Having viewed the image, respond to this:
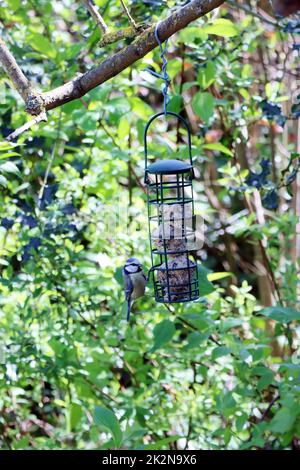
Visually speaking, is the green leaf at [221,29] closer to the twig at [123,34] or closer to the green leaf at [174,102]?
the green leaf at [174,102]

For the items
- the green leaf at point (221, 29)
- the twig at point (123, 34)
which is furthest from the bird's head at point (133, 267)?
the green leaf at point (221, 29)

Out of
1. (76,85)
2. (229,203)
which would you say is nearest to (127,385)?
(76,85)

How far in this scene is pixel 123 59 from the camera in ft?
6.70

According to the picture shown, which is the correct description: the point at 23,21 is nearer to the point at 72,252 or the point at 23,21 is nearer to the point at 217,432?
the point at 72,252

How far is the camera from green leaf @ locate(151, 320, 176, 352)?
8.97ft

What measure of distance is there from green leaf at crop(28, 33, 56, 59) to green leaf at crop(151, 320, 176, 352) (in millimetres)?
Answer: 1274

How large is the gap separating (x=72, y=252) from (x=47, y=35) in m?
1.19

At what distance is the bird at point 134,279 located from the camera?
2570mm

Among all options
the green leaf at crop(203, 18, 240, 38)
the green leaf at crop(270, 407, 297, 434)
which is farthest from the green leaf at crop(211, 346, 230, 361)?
the green leaf at crop(203, 18, 240, 38)

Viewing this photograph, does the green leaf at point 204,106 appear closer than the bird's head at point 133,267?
No

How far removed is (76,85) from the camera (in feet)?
6.87

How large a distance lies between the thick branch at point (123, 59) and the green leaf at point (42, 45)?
1032 millimetres

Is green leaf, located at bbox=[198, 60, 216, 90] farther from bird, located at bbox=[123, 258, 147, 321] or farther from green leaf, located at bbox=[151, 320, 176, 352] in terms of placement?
green leaf, located at bbox=[151, 320, 176, 352]

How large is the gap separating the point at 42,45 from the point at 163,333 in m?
1.34
